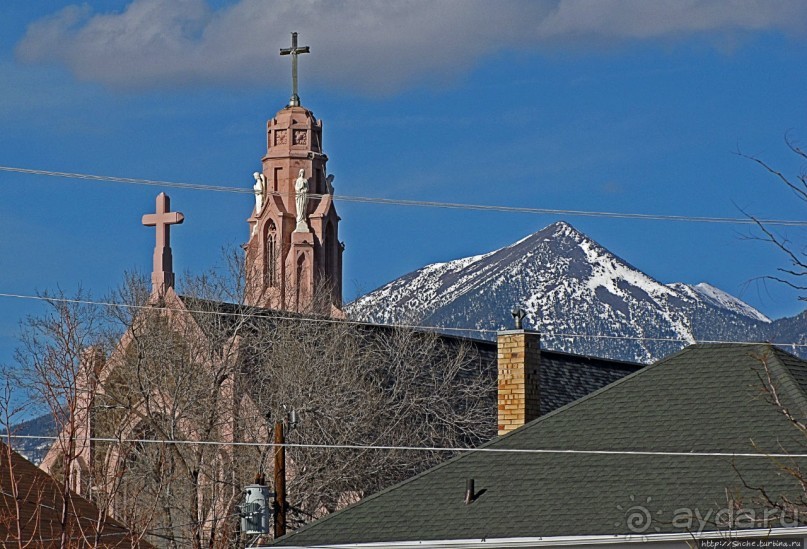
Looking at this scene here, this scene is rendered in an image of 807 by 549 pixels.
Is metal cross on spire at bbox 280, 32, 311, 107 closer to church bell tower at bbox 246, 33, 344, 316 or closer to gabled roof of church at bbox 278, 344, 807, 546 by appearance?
church bell tower at bbox 246, 33, 344, 316

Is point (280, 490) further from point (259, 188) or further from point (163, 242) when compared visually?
point (259, 188)

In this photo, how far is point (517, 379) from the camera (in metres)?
32.2

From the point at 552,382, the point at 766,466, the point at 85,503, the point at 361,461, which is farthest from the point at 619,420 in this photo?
the point at 552,382

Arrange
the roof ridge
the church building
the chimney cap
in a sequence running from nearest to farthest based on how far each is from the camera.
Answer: the roof ridge < the chimney cap < the church building

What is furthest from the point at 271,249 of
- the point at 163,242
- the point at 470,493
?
the point at 470,493

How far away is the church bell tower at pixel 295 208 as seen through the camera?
6384cm

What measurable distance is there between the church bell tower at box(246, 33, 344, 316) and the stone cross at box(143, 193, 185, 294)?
415 inches

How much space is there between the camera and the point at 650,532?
22375 mm

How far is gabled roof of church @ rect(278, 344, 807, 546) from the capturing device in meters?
23.0

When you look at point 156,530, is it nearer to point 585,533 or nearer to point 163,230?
point 163,230

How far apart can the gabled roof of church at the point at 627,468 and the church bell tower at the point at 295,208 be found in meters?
34.7

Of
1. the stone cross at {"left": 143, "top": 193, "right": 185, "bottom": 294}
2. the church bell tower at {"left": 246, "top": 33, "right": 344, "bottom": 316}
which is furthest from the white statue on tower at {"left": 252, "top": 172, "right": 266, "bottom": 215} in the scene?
the stone cross at {"left": 143, "top": 193, "right": 185, "bottom": 294}

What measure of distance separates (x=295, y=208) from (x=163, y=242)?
17613 millimetres

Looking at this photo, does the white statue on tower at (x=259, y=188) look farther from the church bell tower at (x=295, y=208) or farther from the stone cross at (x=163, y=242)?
the stone cross at (x=163, y=242)
